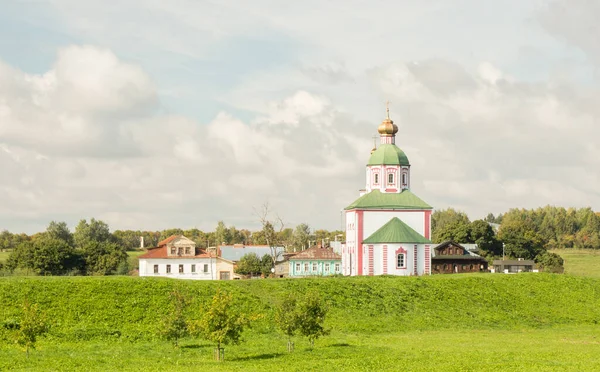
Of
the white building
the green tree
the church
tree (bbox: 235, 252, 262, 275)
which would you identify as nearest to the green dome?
the church

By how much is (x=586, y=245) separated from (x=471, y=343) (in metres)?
130

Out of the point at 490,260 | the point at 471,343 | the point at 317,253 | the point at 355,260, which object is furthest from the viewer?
the point at 490,260

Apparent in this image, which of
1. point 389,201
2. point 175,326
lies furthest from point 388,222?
point 175,326

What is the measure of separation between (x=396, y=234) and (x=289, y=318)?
41318 millimetres

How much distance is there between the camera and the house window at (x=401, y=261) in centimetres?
7481

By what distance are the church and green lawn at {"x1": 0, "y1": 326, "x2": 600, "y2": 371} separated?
31.6 meters

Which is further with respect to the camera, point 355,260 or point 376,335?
point 355,260

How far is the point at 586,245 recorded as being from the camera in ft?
522

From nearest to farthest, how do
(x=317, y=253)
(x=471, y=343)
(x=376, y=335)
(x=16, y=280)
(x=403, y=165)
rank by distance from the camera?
(x=471, y=343)
(x=376, y=335)
(x=16, y=280)
(x=403, y=165)
(x=317, y=253)

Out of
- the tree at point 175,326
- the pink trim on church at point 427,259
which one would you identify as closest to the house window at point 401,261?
the pink trim on church at point 427,259

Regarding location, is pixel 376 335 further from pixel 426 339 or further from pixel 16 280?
pixel 16 280

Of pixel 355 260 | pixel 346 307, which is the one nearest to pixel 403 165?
pixel 355 260

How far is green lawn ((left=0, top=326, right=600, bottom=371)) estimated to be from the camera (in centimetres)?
2994

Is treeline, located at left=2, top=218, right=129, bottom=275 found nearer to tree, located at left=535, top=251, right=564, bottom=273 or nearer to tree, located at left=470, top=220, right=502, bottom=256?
tree, located at left=470, top=220, right=502, bottom=256
